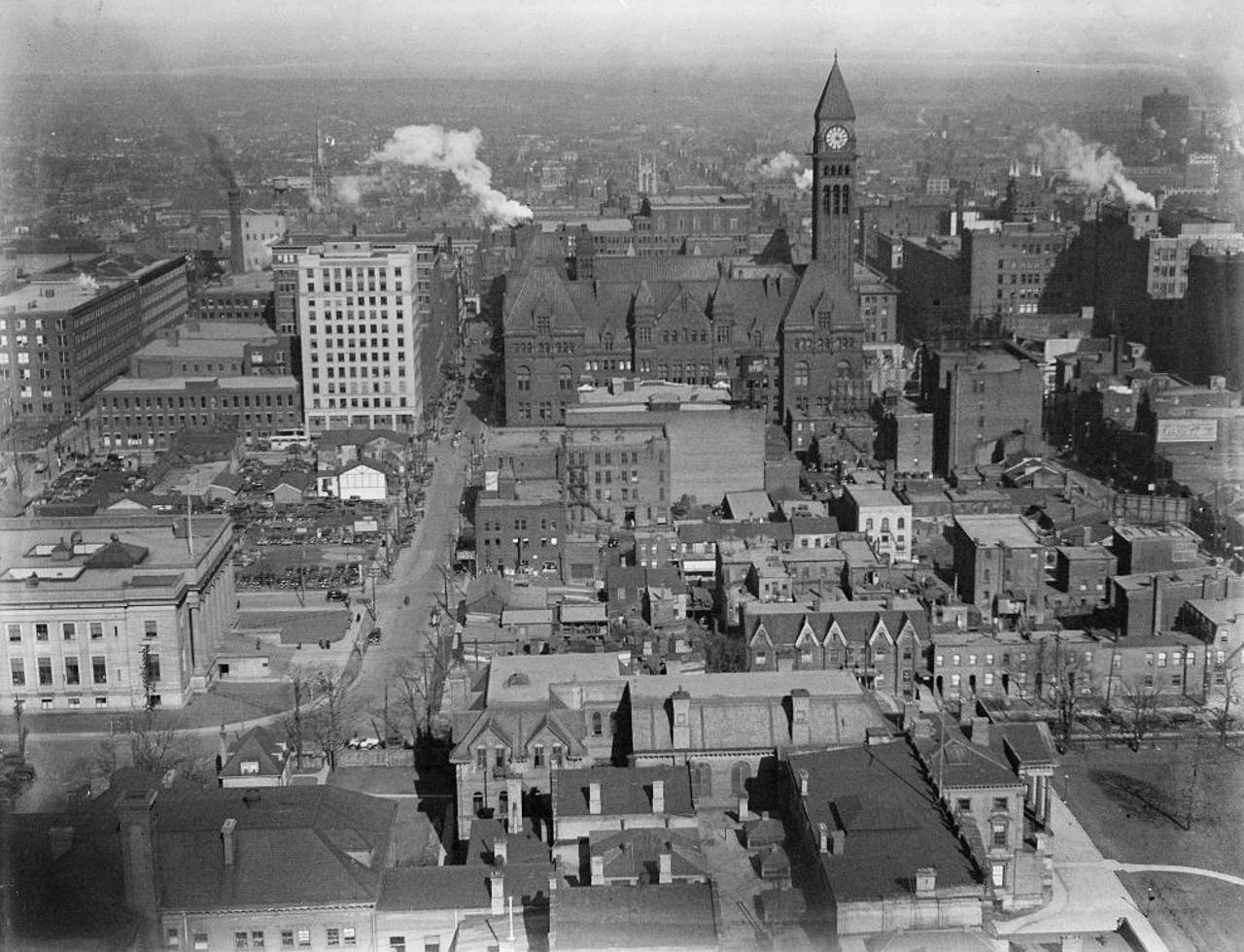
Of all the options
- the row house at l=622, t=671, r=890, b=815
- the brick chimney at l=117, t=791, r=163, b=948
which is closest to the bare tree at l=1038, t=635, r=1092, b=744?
the row house at l=622, t=671, r=890, b=815

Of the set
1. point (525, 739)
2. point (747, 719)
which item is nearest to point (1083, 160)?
point (747, 719)

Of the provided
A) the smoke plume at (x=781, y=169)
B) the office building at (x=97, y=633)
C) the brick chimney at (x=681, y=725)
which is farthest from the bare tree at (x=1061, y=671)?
the smoke plume at (x=781, y=169)

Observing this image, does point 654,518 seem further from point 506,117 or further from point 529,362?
point 506,117

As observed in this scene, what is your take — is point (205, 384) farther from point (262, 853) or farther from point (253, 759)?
point (262, 853)

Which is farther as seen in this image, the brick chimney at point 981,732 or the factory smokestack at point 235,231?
the factory smokestack at point 235,231

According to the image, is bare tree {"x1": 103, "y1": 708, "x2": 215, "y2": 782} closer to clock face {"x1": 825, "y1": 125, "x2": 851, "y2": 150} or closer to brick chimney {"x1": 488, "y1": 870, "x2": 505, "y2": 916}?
brick chimney {"x1": 488, "y1": 870, "x2": 505, "y2": 916}

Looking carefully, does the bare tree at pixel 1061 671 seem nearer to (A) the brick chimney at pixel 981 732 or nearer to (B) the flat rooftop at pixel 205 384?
(A) the brick chimney at pixel 981 732
